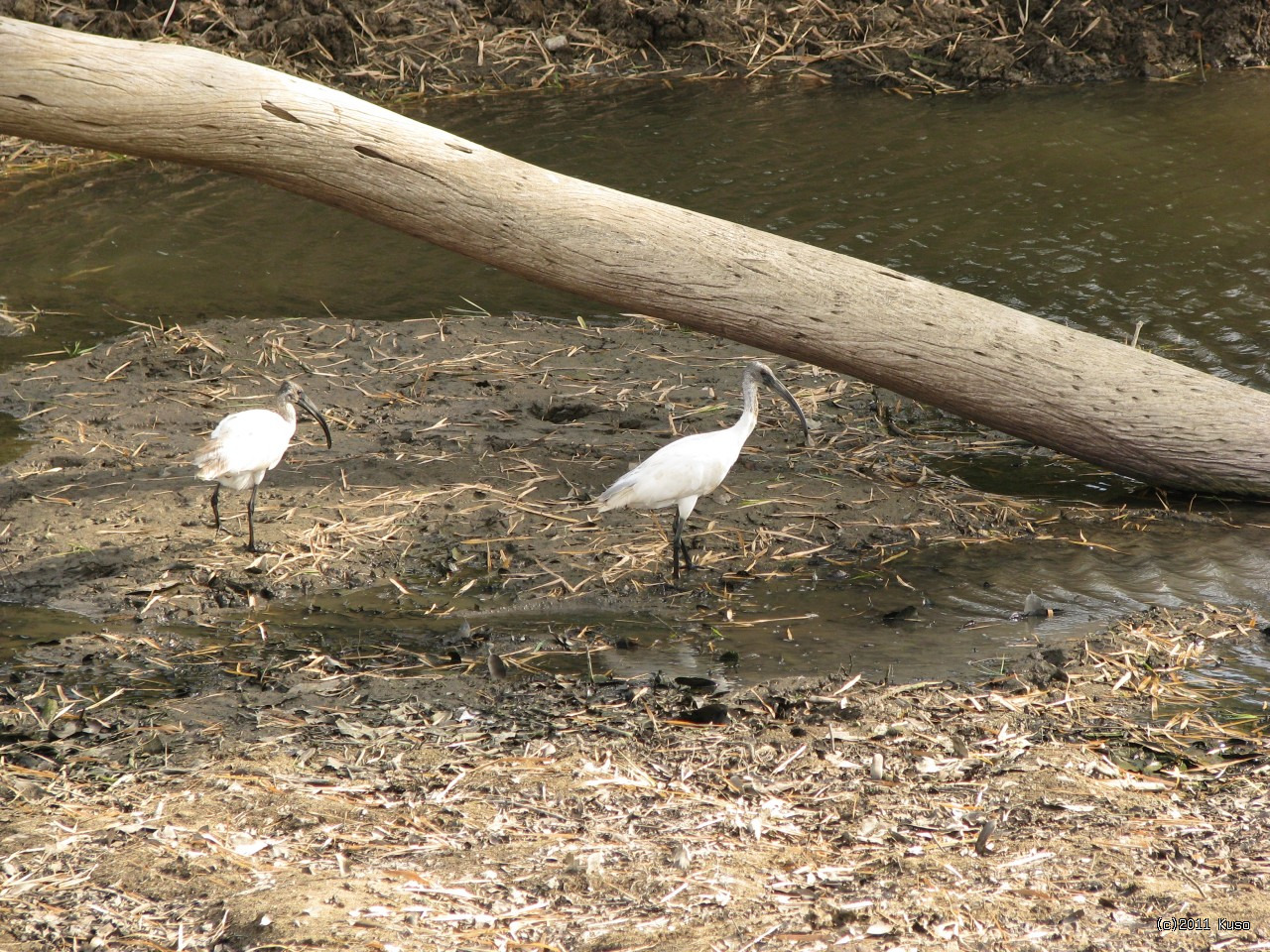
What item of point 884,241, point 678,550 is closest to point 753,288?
point 678,550

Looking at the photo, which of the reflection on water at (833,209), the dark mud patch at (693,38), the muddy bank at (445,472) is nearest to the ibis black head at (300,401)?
the muddy bank at (445,472)

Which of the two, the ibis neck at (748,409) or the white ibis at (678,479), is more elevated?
the ibis neck at (748,409)

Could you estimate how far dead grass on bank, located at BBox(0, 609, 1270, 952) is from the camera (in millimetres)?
3084

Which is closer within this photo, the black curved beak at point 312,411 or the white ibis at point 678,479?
the white ibis at point 678,479

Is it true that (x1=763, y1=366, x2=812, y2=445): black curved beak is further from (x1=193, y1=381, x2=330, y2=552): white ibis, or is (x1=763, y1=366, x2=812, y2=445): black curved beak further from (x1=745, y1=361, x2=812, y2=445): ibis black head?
(x1=193, y1=381, x2=330, y2=552): white ibis

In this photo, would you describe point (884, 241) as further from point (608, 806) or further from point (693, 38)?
point (608, 806)

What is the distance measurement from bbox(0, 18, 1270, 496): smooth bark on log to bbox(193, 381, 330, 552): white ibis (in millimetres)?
1140

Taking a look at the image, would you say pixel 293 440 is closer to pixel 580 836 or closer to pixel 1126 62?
pixel 580 836

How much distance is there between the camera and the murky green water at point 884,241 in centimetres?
509

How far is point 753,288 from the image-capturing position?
225 inches

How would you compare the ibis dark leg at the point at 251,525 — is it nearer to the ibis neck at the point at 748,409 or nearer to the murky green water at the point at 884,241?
the murky green water at the point at 884,241

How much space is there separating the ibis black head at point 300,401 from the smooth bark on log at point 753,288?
951 mm

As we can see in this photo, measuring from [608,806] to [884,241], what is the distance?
6353mm

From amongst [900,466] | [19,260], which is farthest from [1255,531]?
[19,260]
